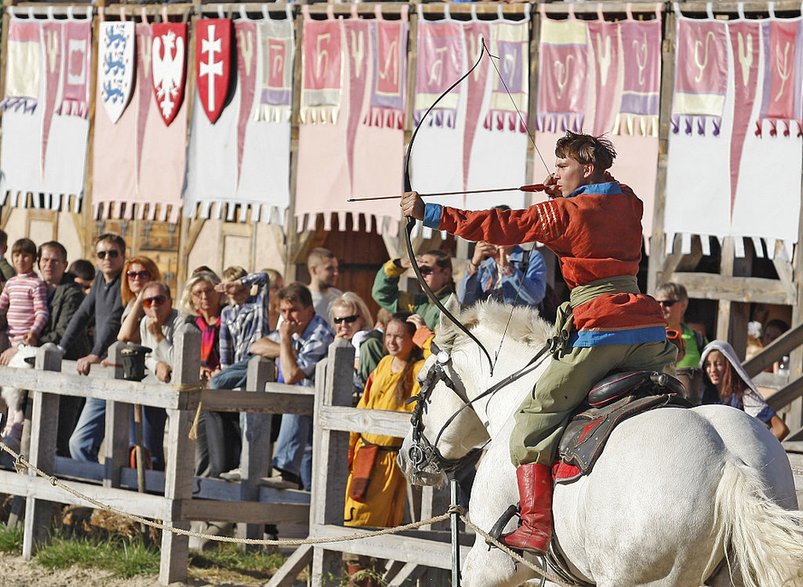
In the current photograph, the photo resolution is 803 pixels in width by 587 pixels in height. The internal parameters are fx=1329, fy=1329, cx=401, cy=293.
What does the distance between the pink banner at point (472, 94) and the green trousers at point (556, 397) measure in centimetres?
724

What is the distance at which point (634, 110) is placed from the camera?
11711 mm

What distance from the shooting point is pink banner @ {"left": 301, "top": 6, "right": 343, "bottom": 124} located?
43.8ft

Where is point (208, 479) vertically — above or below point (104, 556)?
above

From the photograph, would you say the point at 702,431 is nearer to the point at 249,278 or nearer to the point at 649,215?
the point at 249,278

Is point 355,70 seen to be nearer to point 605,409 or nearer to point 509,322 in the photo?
point 509,322

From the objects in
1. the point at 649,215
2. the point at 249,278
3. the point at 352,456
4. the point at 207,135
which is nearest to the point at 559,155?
the point at 352,456

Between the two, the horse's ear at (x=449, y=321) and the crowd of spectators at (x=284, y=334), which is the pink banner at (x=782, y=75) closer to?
the crowd of spectators at (x=284, y=334)

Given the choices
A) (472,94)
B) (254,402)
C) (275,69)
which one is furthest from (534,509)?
(275,69)

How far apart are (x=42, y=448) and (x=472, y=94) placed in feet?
18.5

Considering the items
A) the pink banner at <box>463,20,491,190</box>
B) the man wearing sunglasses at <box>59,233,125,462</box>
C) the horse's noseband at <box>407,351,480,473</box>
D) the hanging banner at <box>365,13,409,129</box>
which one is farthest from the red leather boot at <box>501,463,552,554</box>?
the hanging banner at <box>365,13,409,129</box>

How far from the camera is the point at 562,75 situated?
39.7ft

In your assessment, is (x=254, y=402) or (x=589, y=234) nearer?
(x=589, y=234)

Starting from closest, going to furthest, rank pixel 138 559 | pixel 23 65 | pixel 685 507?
pixel 685 507 < pixel 138 559 < pixel 23 65

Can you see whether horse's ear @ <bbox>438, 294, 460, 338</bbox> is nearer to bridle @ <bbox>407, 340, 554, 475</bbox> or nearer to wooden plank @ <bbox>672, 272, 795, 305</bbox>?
bridle @ <bbox>407, 340, 554, 475</bbox>
